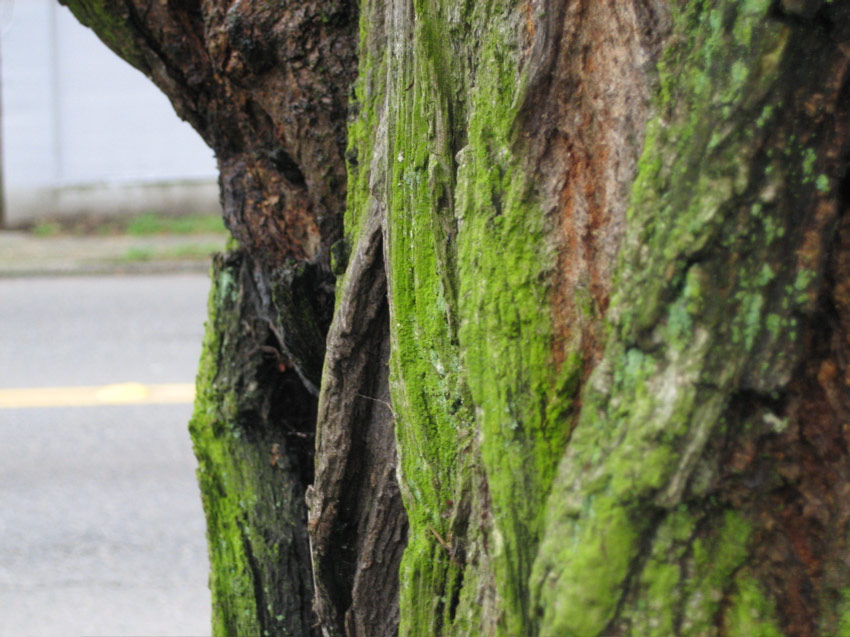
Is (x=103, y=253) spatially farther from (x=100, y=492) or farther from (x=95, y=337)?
(x=100, y=492)

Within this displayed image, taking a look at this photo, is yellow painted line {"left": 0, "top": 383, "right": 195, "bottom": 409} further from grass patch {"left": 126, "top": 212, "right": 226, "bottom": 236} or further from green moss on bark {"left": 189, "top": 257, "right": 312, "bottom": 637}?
grass patch {"left": 126, "top": 212, "right": 226, "bottom": 236}

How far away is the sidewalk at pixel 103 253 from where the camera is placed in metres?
9.40

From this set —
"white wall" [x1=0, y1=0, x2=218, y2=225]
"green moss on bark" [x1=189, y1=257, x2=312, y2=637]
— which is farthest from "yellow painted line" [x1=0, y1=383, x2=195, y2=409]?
"white wall" [x1=0, y1=0, x2=218, y2=225]

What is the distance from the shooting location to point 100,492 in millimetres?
4465

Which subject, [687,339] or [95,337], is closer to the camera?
[687,339]

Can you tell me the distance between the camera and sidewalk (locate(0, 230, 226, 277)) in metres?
9.40

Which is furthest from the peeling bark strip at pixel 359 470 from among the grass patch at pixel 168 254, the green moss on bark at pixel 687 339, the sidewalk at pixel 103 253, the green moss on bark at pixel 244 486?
the grass patch at pixel 168 254

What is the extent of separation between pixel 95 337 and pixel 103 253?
3505 millimetres

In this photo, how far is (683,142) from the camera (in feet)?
3.29

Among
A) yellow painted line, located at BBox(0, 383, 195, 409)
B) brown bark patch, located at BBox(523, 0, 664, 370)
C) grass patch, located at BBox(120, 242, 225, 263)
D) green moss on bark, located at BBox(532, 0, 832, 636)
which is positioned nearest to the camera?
green moss on bark, located at BBox(532, 0, 832, 636)

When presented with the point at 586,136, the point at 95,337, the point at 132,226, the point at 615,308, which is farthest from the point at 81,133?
the point at 615,308

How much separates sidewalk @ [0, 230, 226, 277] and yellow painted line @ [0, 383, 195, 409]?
10.8 feet

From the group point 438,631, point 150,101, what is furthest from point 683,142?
point 150,101

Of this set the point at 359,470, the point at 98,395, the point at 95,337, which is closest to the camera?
the point at 359,470
